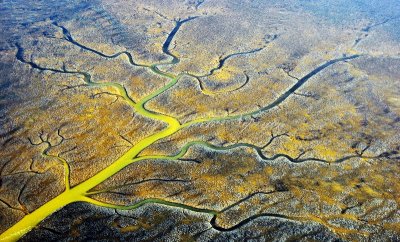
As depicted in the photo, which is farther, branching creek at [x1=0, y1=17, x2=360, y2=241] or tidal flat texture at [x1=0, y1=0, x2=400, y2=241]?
branching creek at [x1=0, y1=17, x2=360, y2=241]

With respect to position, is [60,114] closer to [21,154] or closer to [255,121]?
[21,154]

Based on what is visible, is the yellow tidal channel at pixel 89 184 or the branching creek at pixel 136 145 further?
the branching creek at pixel 136 145

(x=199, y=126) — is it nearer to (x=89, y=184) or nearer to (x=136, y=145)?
(x=136, y=145)

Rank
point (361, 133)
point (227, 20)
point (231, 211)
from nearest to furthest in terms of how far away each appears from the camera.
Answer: point (231, 211) → point (361, 133) → point (227, 20)

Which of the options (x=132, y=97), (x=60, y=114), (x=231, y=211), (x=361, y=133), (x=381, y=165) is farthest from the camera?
(x=132, y=97)

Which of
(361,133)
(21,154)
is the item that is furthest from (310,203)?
(21,154)

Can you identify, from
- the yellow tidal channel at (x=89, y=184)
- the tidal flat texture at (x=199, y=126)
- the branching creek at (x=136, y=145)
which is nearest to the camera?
the yellow tidal channel at (x=89, y=184)

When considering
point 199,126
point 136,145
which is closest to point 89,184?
point 136,145

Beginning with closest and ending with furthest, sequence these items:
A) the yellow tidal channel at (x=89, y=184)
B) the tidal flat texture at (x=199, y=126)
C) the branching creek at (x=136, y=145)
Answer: the yellow tidal channel at (x=89, y=184)
the tidal flat texture at (x=199, y=126)
the branching creek at (x=136, y=145)

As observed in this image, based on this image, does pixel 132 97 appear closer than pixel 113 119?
No
